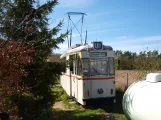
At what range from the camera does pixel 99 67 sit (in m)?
12.5

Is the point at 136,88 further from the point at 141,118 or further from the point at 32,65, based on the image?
Answer: the point at 32,65

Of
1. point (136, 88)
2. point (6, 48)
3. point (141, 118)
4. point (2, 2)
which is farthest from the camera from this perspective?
point (136, 88)

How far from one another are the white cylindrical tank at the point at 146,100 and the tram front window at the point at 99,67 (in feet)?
14.1

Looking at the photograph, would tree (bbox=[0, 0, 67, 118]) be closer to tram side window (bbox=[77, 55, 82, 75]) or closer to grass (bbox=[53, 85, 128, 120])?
grass (bbox=[53, 85, 128, 120])

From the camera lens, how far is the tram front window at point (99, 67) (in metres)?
12.4

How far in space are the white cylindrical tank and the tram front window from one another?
4294 millimetres

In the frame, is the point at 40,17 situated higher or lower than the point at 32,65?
higher

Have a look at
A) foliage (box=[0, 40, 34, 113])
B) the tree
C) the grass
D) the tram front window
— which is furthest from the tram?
foliage (box=[0, 40, 34, 113])

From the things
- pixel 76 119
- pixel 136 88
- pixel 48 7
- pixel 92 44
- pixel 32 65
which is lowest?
pixel 76 119

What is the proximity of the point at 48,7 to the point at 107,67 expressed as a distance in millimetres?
4724

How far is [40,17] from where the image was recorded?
916 cm

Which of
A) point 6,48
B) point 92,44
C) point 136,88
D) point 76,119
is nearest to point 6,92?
point 6,48

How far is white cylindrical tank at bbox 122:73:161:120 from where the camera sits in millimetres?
6346

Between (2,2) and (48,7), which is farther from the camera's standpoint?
(48,7)
